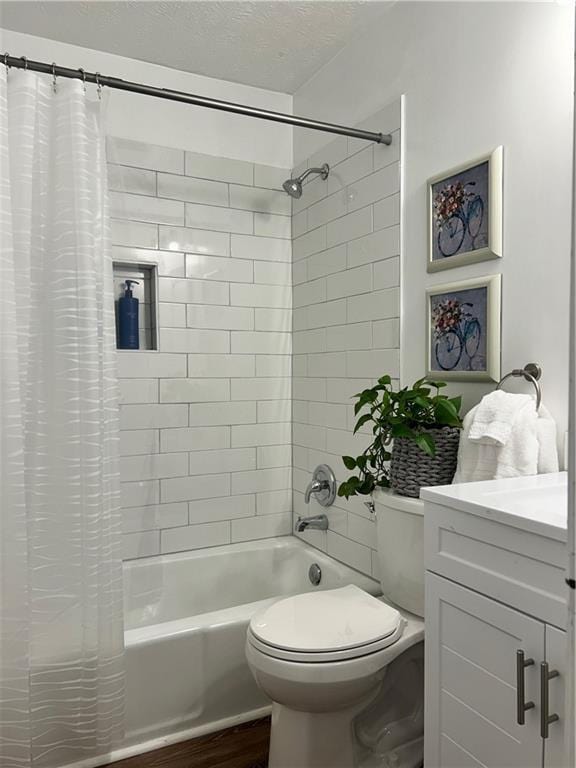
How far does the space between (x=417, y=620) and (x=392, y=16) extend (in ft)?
6.72

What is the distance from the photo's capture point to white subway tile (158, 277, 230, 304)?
2480 mm

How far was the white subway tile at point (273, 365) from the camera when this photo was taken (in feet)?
8.86

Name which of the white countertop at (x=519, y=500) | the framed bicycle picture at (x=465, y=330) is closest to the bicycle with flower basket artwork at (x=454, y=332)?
the framed bicycle picture at (x=465, y=330)

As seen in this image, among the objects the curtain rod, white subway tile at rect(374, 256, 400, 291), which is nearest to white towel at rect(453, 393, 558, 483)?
white subway tile at rect(374, 256, 400, 291)

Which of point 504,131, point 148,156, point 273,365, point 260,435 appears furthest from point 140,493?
point 504,131

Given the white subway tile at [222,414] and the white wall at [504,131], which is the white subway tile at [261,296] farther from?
the white wall at [504,131]

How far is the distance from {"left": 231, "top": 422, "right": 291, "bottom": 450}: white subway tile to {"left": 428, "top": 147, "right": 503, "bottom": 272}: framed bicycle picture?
1165 millimetres

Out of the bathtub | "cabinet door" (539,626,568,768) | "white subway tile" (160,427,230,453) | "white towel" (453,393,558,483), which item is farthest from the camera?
"white subway tile" (160,427,230,453)

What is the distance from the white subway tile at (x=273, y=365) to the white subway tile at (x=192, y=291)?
32cm

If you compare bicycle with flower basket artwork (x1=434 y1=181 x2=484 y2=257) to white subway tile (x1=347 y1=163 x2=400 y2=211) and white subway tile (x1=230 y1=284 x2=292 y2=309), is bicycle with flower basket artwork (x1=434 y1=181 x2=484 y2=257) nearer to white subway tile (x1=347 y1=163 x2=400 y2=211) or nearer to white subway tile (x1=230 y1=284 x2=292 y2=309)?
white subway tile (x1=347 y1=163 x2=400 y2=211)

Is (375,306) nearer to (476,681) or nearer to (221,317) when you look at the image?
(221,317)

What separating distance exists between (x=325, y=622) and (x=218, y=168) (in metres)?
1.96

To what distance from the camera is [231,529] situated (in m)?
2.64

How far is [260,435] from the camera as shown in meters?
2.71
